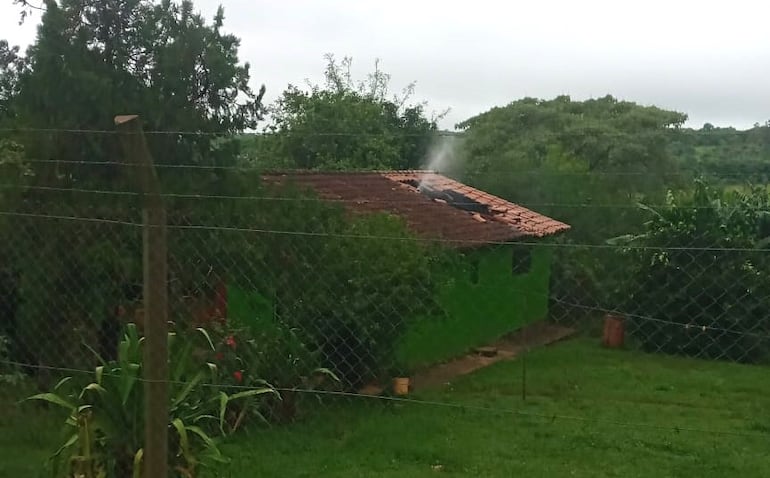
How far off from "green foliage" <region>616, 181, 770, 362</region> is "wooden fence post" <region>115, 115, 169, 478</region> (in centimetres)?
541

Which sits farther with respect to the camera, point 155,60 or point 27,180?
point 155,60

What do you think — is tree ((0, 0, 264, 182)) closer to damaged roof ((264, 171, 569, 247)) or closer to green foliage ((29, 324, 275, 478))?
green foliage ((29, 324, 275, 478))

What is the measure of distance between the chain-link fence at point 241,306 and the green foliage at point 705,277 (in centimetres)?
7

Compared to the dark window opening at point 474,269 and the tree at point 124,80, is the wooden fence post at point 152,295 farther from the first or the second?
the dark window opening at point 474,269

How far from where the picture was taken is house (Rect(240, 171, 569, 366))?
32.3 feet

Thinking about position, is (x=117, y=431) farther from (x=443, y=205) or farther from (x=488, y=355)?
(x=443, y=205)

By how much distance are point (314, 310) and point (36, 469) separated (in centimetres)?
216

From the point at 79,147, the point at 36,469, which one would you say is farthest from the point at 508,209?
the point at 36,469

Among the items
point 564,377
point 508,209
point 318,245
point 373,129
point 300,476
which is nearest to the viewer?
point 300,476

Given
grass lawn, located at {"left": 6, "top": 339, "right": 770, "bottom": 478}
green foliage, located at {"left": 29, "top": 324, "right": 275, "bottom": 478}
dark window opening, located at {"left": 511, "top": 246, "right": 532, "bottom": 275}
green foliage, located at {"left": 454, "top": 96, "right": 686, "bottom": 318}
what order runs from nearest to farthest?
green foliage, located at {"left": 29, "top": 324, "right": 275, "bottom": 478} < grass lawn, located at {"left": 6, "top": 339, "right": 770, "bottom": 478} < green foliage, located at {"left": 454, "top": 96, "right": 686, "bottom": 318} < dark window opening, located at {"left": 511, "top": 246, "right": 532, "bottom": 275}

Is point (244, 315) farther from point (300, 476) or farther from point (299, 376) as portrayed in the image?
point (300, 476)

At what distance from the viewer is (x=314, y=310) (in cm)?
613

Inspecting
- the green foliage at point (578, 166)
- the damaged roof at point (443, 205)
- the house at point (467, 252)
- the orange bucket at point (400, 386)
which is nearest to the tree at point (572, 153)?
the green foliage at point (578, 166)

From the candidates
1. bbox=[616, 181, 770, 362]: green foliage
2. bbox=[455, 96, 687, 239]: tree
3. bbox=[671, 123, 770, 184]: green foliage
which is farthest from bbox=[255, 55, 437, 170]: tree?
bbox=[671, 123, 770, 184]: green foliage
